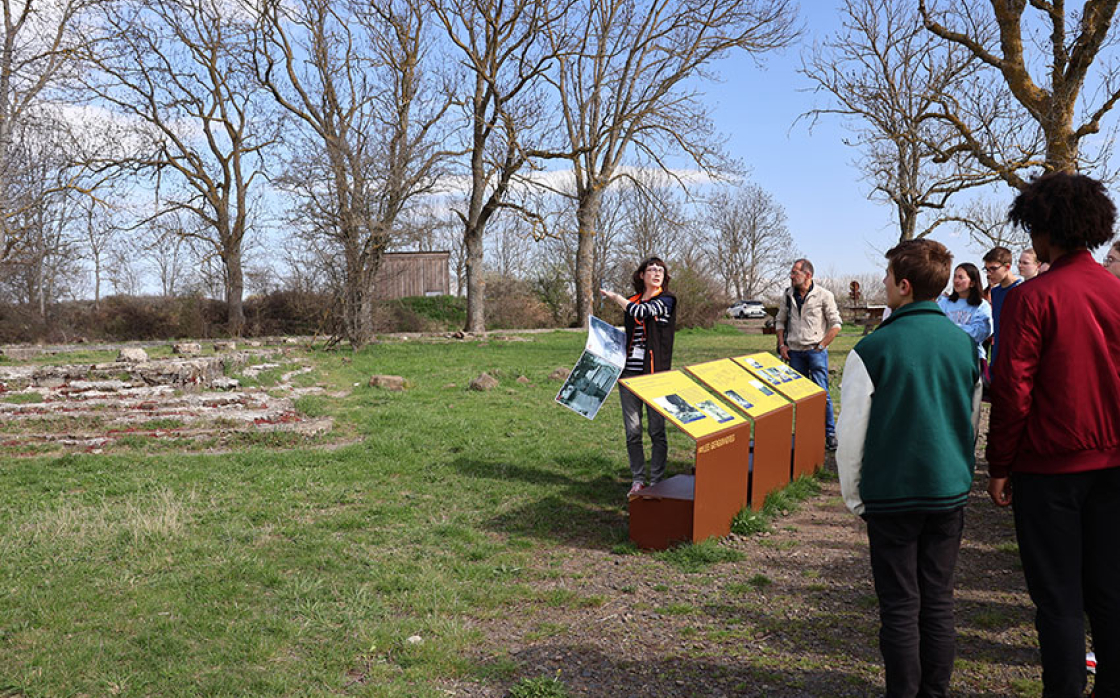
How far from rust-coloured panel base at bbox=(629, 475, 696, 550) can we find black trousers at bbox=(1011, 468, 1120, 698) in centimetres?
256

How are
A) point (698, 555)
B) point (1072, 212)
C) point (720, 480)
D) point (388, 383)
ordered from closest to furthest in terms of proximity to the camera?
1. point (1072, 212)
2. point (698, 555)
3. point (720, 480)
4. point (388, 383)

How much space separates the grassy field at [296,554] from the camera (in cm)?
359

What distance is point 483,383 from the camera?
43.9 ft

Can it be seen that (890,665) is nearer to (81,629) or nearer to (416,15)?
(81,629)

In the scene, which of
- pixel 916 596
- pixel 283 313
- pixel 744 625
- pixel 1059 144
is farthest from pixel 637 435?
pixel 283 313

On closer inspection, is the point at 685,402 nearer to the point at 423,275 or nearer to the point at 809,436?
the point at 809,436

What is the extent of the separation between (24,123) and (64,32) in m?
2.63

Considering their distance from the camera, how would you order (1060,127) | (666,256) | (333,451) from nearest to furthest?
(333,451) → (1060,127) → (666,256)

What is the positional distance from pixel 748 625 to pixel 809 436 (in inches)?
142

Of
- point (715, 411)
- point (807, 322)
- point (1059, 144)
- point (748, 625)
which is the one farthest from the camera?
point (1059, 144)

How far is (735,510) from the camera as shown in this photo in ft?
18.6

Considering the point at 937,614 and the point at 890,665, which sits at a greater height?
the point at 937,614

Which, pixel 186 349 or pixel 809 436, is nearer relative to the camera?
pixel 809 436

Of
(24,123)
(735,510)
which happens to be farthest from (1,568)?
(24,123)
